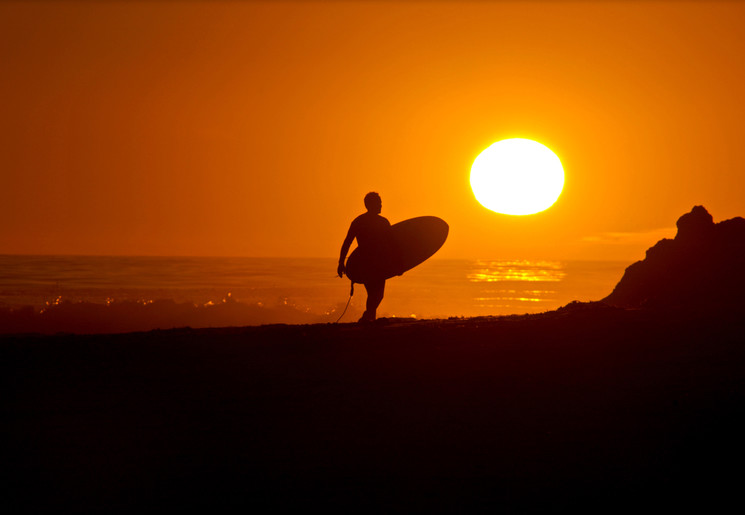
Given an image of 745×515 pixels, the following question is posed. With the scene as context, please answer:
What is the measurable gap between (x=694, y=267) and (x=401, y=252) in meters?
7.53

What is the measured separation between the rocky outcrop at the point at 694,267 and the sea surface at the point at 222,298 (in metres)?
21.4

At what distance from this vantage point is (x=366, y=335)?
31.8 ft

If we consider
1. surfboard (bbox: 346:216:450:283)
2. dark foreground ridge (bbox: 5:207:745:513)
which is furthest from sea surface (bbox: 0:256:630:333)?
dark foreground ridge (bbox: 5:207:745:513)

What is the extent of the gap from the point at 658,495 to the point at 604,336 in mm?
4712

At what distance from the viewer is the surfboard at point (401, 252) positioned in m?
12.4

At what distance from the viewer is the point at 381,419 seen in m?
6.58

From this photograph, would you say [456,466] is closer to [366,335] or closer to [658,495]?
[658,495]

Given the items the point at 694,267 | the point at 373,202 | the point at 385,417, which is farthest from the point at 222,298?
the point at 385,417

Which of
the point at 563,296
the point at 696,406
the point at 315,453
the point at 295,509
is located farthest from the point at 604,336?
the point at 563,296

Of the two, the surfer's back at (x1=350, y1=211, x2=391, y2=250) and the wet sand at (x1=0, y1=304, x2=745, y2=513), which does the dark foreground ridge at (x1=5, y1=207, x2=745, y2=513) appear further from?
the surfer's back at (x1=350, y1=211, x2=391, y2=250)

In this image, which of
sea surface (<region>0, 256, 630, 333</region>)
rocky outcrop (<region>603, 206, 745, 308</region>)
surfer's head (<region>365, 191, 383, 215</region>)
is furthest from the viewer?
sea surface (<region>0, 256, 630, 333</region>)

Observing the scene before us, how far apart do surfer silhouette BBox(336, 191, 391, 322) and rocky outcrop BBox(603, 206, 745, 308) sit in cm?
612

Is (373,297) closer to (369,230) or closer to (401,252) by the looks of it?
(369,230)

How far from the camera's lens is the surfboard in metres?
12.4
